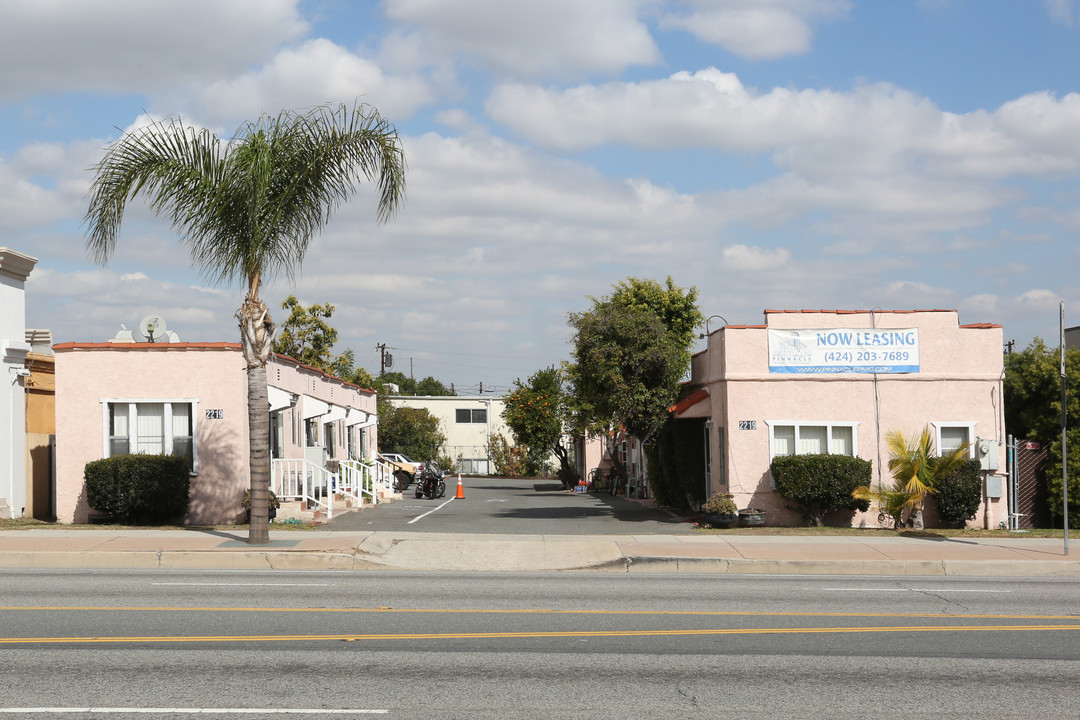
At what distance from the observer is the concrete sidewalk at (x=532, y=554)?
→ 16.1m

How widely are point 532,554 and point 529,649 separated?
8400mm

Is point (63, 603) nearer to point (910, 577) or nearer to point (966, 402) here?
point (910, 577)

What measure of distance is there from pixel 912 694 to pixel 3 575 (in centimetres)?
1226

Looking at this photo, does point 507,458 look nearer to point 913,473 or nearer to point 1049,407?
point 1049,407

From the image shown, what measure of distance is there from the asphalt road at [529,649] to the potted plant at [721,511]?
7.54 meters

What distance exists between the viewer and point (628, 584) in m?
14.1

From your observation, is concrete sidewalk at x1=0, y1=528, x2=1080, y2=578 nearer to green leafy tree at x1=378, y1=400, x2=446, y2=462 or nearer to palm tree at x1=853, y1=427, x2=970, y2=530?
palm tree at x1=853, y1=427, x2=970, y2=530

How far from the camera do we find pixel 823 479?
70.3 ft

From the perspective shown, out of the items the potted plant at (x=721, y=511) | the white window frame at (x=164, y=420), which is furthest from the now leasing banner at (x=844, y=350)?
the white window frame at (x=164, y=420)

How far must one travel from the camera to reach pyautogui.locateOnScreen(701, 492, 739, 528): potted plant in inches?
845

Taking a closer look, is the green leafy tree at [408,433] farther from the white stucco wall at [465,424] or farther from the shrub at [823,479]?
the shrub at [823,479]

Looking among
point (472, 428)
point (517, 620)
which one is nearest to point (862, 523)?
point (517, 620)

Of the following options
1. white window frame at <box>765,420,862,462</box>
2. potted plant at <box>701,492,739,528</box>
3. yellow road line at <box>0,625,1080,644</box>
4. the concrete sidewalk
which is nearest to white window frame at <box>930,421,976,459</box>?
white window frame at <box>765,420,862,462</box>

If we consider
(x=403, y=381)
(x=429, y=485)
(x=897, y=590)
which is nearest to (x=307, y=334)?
(x=429, y=485)
